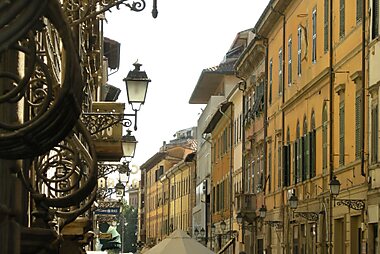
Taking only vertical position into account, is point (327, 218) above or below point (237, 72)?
below

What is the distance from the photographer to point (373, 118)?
88.4ft

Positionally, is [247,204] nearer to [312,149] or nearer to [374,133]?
[312,149]

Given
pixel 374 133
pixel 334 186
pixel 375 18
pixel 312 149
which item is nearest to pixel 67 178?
pixel 374 133

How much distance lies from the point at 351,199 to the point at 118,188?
1559 centimetres

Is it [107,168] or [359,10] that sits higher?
[359,10]

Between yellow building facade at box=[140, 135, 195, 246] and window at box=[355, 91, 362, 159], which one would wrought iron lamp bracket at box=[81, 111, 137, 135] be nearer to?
window at box=[355, 91, 362, 159]

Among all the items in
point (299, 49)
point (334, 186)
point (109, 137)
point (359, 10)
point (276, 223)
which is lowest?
point (276, 223)

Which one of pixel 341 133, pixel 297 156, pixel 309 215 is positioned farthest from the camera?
pixel 297 156

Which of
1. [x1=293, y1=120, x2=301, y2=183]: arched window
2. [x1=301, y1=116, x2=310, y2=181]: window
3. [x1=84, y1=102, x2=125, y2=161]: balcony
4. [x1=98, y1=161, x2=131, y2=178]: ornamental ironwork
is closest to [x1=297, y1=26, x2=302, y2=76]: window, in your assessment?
[x1=293, y1=120, x2=301, y2=183]: arched window

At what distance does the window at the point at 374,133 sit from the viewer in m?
26.4

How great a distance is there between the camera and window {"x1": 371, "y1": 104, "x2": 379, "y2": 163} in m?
26.4

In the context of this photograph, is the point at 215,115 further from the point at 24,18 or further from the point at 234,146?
the point at 24,18

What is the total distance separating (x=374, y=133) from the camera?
87.8 ft

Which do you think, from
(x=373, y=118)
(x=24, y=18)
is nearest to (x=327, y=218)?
(x=373, y=118)
